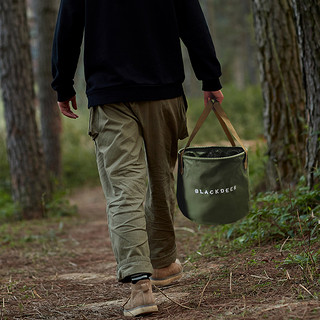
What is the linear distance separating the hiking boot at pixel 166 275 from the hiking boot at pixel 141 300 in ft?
2.25

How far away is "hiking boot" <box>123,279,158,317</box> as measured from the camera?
2711 millimetres

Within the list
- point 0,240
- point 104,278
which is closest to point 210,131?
point 0,240

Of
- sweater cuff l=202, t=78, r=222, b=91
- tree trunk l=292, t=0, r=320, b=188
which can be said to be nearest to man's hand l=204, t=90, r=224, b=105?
sweater cuff l=202, t=78, r=222, b=91

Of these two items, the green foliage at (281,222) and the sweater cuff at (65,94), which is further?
the green foliage at (281,222)

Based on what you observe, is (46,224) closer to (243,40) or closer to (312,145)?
(312,145)

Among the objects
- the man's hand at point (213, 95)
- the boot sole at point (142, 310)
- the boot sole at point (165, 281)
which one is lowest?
the boot sole at point (165, 281)

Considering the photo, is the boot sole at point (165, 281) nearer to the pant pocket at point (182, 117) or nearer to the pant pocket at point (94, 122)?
the pant pocket at point (182, 117)

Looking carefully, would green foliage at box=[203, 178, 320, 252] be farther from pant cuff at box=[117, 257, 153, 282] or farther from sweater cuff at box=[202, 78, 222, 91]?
pant cuff at box=[117, 257, 153, 282]

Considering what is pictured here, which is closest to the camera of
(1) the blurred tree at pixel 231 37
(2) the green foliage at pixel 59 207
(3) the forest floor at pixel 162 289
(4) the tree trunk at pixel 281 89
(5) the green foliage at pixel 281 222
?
(3) the forest floor at pixel 162 289

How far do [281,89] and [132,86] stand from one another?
3.01 metres

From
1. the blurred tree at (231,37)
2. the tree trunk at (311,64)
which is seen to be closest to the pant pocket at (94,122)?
the tree trunk at (311,64)

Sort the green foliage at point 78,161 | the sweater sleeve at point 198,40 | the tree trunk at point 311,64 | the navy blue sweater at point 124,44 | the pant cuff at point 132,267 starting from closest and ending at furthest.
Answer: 1. the pant cuff at point 132,267
2. the navy blue sweater at point 124,44
3. the sweater sleeve at point 198,40
4. the tree trunk at point 311,64
5. the green foliage at point 78,161

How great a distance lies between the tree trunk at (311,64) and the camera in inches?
150

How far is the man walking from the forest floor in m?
0.37
